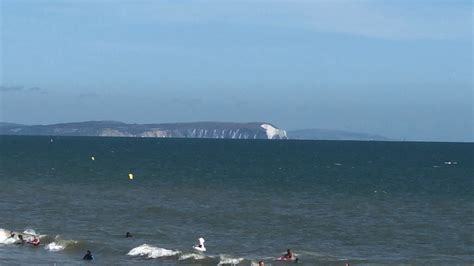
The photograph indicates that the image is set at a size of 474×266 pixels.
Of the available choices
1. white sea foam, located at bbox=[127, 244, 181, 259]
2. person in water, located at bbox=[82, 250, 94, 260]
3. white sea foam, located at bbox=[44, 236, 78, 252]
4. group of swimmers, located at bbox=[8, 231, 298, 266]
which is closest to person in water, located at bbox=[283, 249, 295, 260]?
group of swimmers, located at bbox=[8, 231, 298, 266]

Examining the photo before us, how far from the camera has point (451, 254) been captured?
43219mm

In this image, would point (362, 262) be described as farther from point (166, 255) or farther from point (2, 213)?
point (2, 213)

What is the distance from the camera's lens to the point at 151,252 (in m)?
41.7

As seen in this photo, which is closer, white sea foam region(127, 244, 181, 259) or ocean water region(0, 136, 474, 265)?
white sea foam region(127, 244, 181, 259)

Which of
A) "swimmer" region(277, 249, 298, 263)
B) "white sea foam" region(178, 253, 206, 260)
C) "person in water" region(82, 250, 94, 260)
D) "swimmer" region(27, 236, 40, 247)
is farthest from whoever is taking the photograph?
"swimmer" region(27, 236, 40, 247)

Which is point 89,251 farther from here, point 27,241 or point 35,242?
point 27,241

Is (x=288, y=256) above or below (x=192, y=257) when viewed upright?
above

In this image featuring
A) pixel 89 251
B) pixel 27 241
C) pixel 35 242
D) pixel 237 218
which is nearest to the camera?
pixel 89 251

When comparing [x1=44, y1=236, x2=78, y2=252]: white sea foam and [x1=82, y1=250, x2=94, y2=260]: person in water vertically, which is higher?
[x1=44, y1=236, x2=78, y2=252]: white sea foam

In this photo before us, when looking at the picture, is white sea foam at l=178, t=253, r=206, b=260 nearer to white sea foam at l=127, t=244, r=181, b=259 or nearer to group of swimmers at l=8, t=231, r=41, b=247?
white sea foam at l=127, t=244, r=181, b=259

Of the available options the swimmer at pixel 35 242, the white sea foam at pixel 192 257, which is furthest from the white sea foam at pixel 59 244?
the white sea foam at pixel 192 257

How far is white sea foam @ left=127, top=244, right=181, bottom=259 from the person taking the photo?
41.4 metres

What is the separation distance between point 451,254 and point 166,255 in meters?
13.0

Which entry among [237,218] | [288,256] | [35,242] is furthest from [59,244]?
[237,218]
